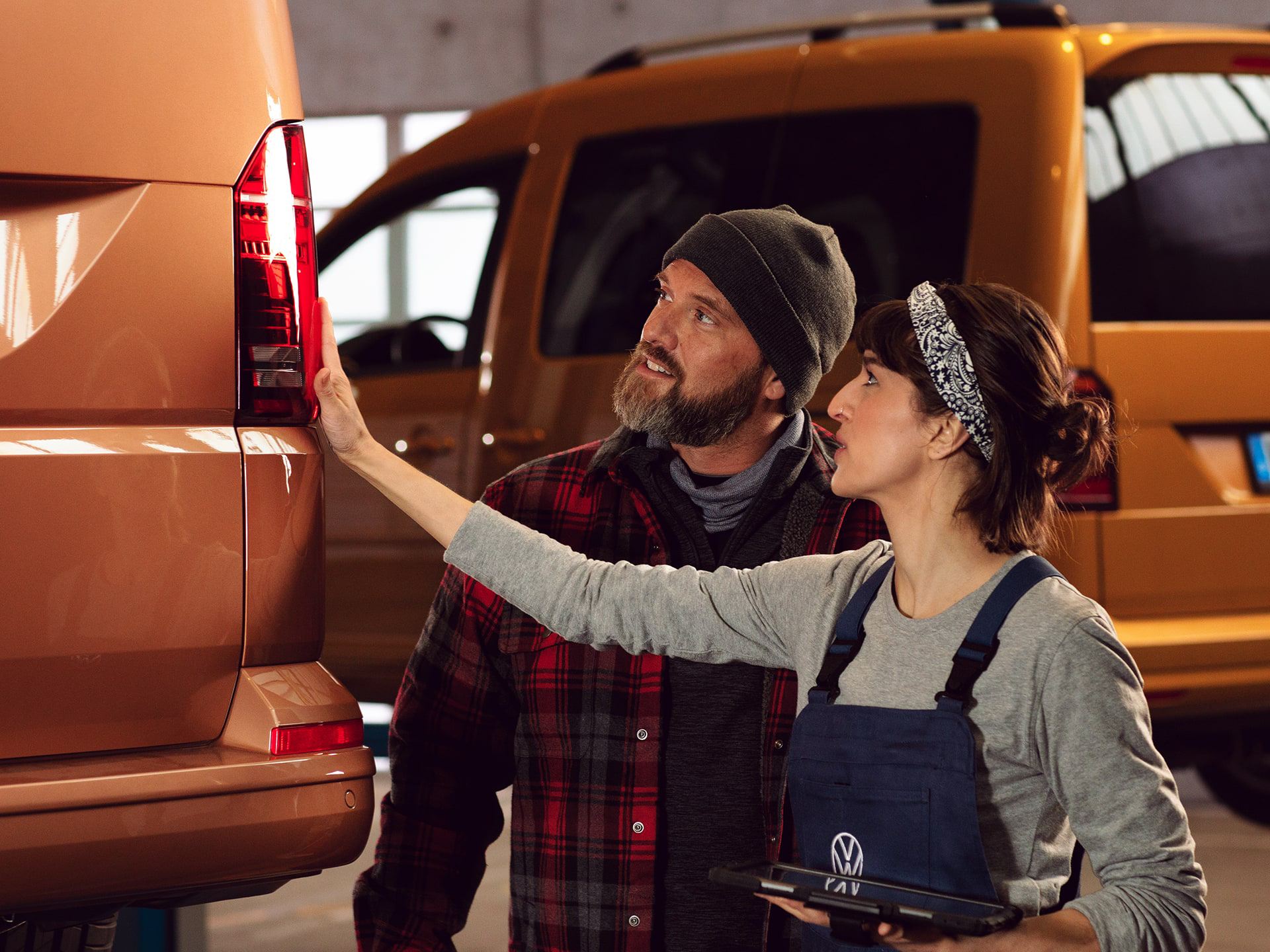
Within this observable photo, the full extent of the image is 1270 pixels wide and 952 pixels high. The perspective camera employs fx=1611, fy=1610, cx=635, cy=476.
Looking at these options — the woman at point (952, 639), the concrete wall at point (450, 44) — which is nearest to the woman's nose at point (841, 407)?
the woman at point (952, 639)

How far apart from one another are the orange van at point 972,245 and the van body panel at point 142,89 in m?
2.01

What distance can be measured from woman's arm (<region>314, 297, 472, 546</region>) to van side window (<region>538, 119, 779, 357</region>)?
2245mm

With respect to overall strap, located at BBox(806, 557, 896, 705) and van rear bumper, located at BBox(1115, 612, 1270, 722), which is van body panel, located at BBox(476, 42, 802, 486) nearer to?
van rear bumper, located at BBox(1115, 612, 1270, 722)

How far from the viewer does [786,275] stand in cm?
230

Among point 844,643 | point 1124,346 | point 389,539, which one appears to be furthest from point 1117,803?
point 389,539

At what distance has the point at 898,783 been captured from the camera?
1.66m

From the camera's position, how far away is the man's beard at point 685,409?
2.27 meters

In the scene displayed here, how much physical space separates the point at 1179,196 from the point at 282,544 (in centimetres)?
280

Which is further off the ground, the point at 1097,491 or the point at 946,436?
the point at 946,436

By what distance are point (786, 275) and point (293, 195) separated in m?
0.69

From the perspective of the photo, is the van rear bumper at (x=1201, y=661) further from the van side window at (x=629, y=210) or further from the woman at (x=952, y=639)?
the woman at (x=952, y=639)

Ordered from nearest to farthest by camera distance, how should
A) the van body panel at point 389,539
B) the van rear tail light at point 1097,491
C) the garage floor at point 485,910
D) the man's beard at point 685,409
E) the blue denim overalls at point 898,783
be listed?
the blue denim overalls at point 898,783, the man's beard at point 685,409, the van rear tail light at point 1097,491, the garage floor at point 485,910, the van body panel at point 389,539

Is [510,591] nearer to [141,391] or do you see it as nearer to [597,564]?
[597,564]

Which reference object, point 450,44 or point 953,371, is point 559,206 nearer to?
point 953,371
